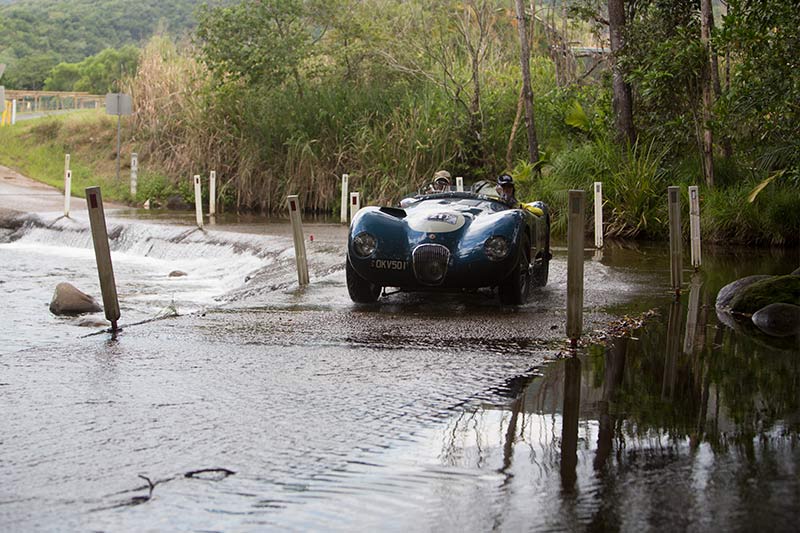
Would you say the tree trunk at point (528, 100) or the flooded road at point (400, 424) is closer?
the flooded road at point (400, 424)

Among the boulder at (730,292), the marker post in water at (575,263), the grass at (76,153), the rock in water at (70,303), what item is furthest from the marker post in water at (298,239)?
the grass at (76,153)

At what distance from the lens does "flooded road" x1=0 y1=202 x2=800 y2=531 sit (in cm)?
461

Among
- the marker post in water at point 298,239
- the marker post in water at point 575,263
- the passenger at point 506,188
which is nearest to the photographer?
the marker post in water at point 575,263

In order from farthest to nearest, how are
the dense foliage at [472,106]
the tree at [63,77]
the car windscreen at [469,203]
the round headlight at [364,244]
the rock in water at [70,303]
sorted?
the tree at [63,77] → the dense foliage at [472,106] → the rock in water at [70,303] → the car windscreen at [469,203] → the round headlight at [364,244]

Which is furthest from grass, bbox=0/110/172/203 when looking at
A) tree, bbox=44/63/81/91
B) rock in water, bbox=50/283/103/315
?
tree, bbox=44/63/81/91

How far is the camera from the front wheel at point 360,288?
11344mm

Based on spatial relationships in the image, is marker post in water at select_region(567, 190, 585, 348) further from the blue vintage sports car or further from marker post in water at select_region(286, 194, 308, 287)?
marker post in water at select_region(286, 194, 308, 287)

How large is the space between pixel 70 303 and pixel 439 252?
19.1 feet

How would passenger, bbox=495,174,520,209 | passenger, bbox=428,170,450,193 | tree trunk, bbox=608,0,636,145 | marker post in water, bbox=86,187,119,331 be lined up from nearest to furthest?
1. marker post in water, bbox=86,187,119,331
2. passenger, bbox=495,174,520,209
3. passenger, bbox=428,170,450,193
4. tree trunk, bbox=608,0,636,145

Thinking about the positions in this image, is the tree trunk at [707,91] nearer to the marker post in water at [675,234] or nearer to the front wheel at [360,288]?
the marker post in water at [675,234]

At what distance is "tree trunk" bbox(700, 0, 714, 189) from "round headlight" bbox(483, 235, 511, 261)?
33.2 ft

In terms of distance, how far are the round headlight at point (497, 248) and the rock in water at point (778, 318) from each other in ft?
7.94

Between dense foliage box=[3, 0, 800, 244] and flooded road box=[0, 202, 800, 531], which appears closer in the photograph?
flooded road box=[0, 202, 800, 531]

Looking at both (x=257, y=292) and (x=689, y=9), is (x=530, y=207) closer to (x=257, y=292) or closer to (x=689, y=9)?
(x=257, y=292)
